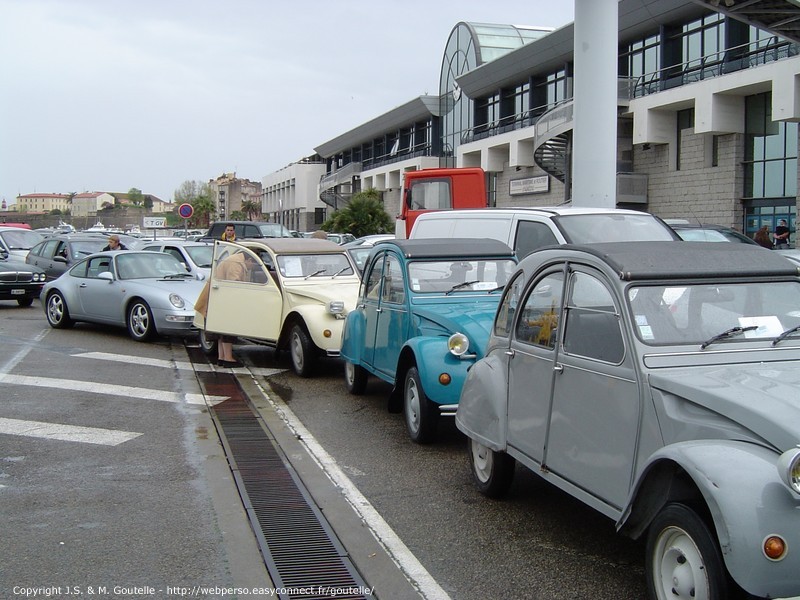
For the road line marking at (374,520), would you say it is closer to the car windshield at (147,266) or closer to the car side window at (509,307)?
the car side window at (509,307)

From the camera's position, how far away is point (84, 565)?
4.96 m

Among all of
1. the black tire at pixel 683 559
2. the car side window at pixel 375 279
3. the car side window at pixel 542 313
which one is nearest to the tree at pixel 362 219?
the car side window at pixel 375 279

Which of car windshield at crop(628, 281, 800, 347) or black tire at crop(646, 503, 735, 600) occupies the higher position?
car windshield at crop(628, 281, 800, 347)

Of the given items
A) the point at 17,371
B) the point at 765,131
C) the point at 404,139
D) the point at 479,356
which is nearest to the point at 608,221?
the point at 479,356

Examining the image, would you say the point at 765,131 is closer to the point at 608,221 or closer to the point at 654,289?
the point at 608,221

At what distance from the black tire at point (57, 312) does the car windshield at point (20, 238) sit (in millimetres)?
12454

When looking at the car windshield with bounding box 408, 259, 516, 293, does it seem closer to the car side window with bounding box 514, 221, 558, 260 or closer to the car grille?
the car side window with bounding box 514, 221, 558, 260

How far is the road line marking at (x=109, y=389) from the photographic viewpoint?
10.2 meters

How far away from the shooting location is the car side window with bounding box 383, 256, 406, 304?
8.92m

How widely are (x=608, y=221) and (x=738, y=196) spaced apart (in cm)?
1956

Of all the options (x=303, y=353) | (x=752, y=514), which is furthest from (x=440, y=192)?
(x=752, y=514)

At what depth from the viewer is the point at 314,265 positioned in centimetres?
1272

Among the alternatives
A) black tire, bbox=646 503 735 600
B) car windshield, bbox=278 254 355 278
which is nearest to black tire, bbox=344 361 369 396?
car windshield, bbox=278 254 355 278

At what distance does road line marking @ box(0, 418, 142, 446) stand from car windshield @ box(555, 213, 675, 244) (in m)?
5.70
